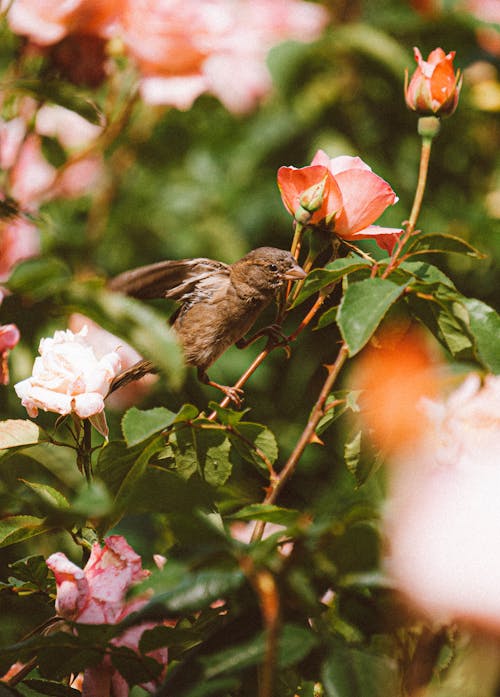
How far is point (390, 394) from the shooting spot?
704 mm

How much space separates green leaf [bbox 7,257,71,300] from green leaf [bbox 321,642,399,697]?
0.30 meters

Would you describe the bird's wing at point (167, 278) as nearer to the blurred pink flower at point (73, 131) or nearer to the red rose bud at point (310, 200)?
the red rose bud at point (310, 200)

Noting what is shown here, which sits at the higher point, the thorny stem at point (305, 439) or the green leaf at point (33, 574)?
the thorny stem at point (305, 439)

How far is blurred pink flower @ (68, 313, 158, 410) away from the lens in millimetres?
923

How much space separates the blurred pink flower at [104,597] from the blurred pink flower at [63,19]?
0.56m

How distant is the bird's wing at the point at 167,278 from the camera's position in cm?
79

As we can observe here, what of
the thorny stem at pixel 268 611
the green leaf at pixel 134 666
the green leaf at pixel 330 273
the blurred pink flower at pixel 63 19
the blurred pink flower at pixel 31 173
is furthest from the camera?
the blurred pink flower at pixel 31 173

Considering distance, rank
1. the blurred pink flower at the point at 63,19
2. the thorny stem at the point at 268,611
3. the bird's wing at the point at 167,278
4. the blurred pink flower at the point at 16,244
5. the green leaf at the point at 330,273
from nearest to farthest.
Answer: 1. the thorny stem at the point at 268,611
2. the green leaf at the point at 330,273
3. the bird's wing at the point at 167,278
4. the blurred pink flower at the point at 63,19
5. the blurred pink flower at the point at 16,244

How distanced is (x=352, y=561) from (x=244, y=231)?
1.45m

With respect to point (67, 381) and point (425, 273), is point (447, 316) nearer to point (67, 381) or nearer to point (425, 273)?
point (425, 273)

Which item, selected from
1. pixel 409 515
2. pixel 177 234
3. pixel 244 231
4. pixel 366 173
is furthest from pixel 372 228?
pixel 177 234

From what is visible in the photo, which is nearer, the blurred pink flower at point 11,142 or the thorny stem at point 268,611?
the thorny stem at point 268,611

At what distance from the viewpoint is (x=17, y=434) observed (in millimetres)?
713

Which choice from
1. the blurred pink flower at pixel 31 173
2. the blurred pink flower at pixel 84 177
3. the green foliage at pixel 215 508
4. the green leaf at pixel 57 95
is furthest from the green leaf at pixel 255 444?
the blurred pink flower at pixel 84 177
